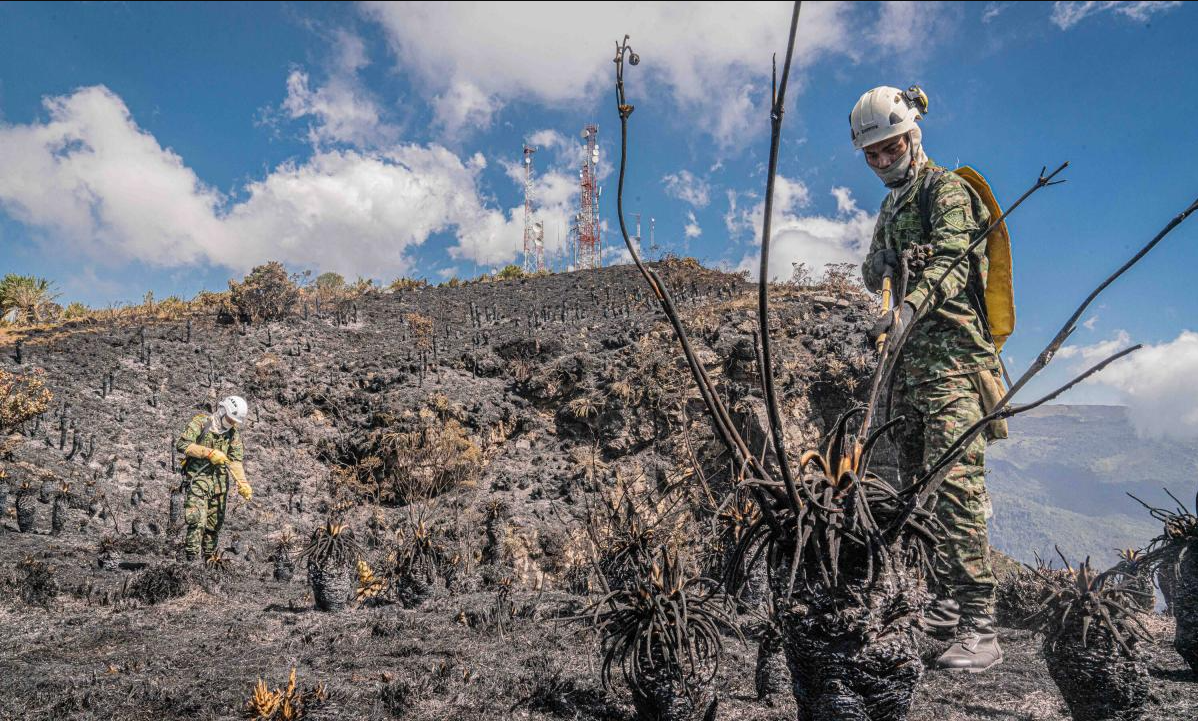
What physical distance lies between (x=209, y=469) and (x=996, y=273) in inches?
Answer: 307

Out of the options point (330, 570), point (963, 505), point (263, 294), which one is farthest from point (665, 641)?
point (263, 294)

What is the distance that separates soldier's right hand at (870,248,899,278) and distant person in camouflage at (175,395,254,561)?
6804 mm

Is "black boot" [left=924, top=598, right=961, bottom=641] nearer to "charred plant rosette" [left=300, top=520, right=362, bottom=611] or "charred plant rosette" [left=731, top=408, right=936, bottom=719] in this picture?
"charred plant rosette" [left=731, top=408, right=936, bottom=719]

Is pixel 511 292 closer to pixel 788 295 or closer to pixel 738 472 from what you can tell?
pixel 788 295

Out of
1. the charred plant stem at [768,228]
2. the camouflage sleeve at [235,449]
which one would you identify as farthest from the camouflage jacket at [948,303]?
the camouflage sleeve at [235,449]

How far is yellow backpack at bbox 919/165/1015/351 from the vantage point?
2.92m

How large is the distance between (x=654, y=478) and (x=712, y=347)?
2.61m

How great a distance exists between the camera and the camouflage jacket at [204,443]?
7.05 metres

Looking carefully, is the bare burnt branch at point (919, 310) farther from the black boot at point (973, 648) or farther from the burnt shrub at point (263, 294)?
the burnt shrub at point (263, 294)

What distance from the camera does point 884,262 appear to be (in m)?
2.90

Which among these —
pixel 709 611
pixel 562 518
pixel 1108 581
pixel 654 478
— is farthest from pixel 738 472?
pixel 654 478

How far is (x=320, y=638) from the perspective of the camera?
15.0 feet

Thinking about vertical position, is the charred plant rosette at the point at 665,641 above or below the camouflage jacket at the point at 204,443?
below

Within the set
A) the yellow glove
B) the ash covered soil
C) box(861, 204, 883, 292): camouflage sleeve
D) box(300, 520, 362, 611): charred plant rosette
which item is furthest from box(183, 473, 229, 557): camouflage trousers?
box(861, 204, 883, 292): camouflage sleeve
